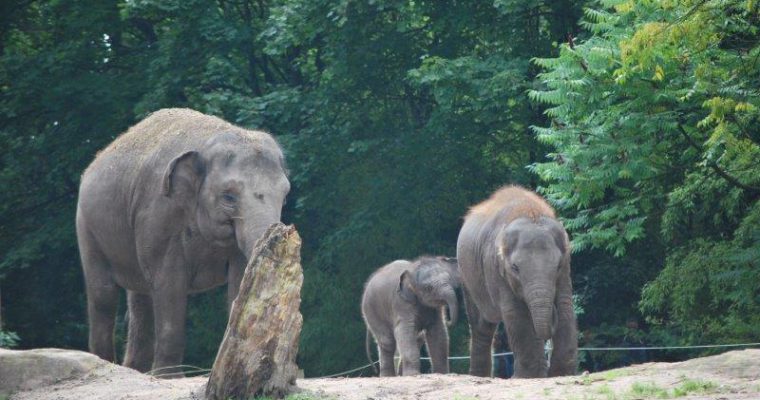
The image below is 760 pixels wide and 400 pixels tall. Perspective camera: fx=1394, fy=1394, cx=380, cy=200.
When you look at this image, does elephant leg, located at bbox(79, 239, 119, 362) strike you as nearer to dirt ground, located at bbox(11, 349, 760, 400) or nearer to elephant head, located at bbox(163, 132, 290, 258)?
elephant head, located at bbox(163, 132, 290, 258)

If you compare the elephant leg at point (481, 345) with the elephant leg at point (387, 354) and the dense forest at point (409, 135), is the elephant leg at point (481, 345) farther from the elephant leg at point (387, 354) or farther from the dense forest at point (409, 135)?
the elephant leg at point (387, 354)

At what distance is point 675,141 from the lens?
17.4m

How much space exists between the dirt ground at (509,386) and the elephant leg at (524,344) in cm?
287

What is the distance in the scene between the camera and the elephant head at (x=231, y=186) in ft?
41.1

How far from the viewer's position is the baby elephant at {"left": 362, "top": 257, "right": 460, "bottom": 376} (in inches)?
681

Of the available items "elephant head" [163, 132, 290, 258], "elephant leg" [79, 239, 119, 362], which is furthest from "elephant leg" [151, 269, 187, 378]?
"elephant leg" [79, 239, 119, 362]

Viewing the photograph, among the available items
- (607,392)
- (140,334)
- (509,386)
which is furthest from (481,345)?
(607,392)

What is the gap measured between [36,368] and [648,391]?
4716 millimetres

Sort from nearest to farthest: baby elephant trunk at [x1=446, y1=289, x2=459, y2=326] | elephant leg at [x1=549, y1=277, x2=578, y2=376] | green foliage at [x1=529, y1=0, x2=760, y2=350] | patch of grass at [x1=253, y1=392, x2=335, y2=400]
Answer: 1. patch of grass at [x1=253, y1=392, x2=335, y2=400]
2. elephant leg at [x1=549, y1=277, x2=578, y2=376]
3. green foliage at [x1=529, y1=0, x2=760, y2=350]
4. baby elephant trunk at [x1=446, y1=289, x2=459, y2=326]

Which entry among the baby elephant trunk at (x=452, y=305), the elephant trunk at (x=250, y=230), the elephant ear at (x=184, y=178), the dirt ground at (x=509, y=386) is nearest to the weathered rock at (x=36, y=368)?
the dirt ground at (x=509, y=386)

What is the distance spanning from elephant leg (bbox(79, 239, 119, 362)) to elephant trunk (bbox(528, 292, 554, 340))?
440 centimetres

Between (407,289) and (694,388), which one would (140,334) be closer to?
(407,289)

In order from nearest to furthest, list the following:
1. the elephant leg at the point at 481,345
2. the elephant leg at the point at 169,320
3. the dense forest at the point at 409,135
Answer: the elephant leg at the point at 169,320
the elephant leg at the point at 481,345
the dense forest at the point at 409,135

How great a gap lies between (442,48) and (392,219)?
3.12 metres
